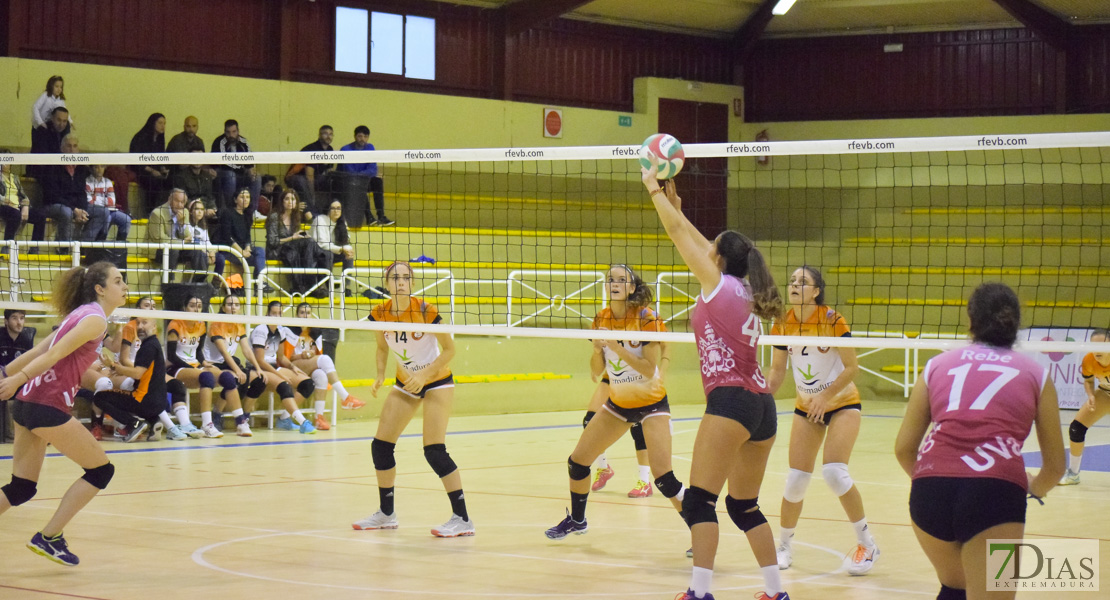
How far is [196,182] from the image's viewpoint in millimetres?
15641

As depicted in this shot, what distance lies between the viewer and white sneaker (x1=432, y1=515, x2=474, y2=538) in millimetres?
7574

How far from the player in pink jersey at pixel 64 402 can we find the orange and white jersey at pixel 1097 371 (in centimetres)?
773

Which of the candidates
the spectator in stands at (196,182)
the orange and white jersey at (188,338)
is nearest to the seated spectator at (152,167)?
the spectator in stands at (196,182)

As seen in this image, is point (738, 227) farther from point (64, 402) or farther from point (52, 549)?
point (52, 549)

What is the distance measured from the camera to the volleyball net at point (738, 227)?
656 inches

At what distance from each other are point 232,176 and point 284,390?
3.33 m

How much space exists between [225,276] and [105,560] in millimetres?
8594

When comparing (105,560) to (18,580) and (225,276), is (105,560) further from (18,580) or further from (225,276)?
(225,276)

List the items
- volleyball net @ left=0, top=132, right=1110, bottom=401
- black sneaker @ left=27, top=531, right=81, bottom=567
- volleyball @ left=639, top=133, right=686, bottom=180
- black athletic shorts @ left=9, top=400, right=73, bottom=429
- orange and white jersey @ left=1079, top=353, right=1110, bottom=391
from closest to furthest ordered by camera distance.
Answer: volleyball @ left=639, top=133, right=686, bottom=180 < black athletic shorts @ left=9, top=400, right=73, bottom=429 < black sneaker @ left=27, top=531, right=81, bottom=567 < orange and white jersey @ left=1079, top=353, right=1110, bottom=391 < volleyball net @ left=0, top=132, right=1110, bottom=401

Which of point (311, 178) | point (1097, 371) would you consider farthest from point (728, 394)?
point (311, 178)

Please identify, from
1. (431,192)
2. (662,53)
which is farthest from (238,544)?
(662,53)

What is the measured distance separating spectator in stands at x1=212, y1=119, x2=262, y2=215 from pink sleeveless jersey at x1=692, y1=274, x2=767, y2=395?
35.1 feet

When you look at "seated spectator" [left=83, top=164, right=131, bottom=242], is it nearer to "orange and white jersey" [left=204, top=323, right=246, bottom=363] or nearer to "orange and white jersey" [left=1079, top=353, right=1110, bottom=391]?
"orange and white jersey" [left=204, top=323, right=246, bottom=363]

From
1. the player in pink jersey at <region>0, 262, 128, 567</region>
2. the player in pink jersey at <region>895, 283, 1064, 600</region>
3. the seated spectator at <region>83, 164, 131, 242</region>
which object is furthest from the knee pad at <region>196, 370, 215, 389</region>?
the player in pink jersey at <region>895, 283, 1064, 600</region>
